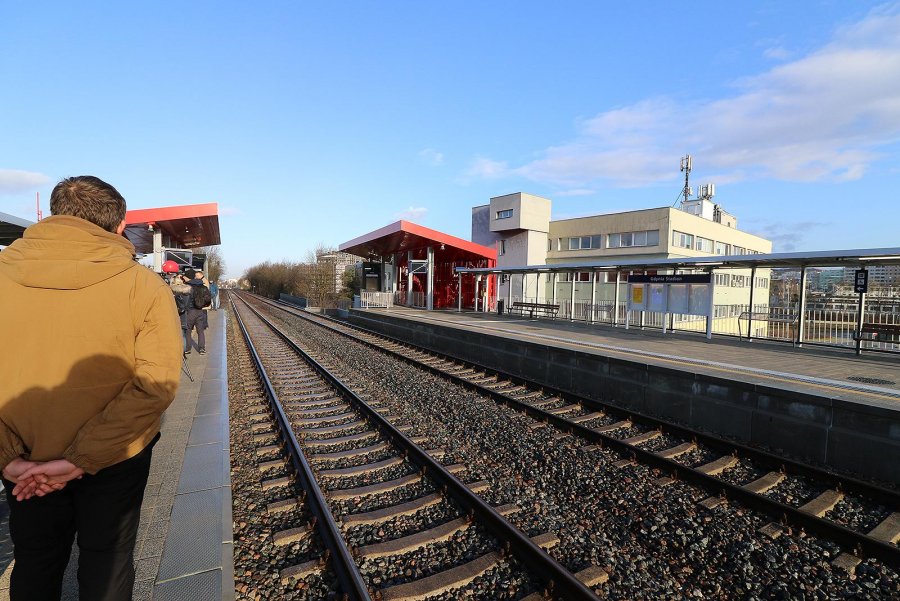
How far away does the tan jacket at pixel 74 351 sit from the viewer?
5.57 feet

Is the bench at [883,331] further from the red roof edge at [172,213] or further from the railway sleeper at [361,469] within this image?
the red roof edge at [172,213]

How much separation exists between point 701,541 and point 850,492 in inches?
89.1

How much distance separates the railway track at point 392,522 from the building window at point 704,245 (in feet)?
130

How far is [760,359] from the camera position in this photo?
9.84 metres

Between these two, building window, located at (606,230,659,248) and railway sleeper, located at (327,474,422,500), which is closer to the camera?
railway sleeper, located at (327,474,422,500)

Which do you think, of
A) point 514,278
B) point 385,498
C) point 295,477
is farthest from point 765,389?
point 514,278

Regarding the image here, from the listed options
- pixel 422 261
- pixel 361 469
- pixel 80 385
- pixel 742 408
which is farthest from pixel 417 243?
pixel 80 385

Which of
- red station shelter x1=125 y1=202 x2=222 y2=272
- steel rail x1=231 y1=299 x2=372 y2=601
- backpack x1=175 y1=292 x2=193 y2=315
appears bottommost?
steel rail x1=231 y1=299 x2=372 y2=601

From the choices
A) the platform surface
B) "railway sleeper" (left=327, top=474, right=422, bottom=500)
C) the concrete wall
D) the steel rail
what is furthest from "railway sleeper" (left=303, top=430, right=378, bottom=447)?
the platform surface

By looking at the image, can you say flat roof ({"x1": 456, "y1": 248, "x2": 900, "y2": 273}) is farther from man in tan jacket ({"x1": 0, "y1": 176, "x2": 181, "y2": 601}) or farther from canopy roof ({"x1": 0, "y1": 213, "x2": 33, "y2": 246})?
canopy roof ({"x1": 0, "y1": 213, "x2": 33, "y2": 246})

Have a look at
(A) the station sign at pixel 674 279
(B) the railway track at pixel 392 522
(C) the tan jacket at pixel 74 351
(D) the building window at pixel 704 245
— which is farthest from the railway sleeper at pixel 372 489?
(D) the building window at pixel 704 245

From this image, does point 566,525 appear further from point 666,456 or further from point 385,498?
point 666,456

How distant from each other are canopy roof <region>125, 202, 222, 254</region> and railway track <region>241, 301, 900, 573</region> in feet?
45.8

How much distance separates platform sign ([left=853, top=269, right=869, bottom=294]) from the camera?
10698 millimetres
